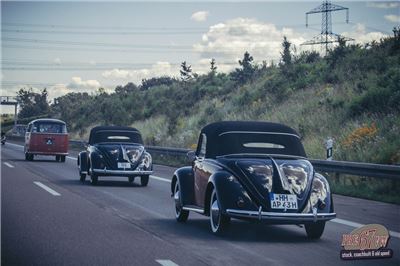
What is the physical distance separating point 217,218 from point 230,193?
565 mm

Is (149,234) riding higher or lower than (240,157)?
lower

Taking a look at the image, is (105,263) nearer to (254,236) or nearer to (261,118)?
(254,236)

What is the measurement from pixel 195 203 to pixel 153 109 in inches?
1923

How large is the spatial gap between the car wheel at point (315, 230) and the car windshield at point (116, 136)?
9.69 meters

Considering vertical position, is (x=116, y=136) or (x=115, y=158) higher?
(x=116, y=136)

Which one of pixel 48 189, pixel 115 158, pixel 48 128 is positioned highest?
pixel 48 128

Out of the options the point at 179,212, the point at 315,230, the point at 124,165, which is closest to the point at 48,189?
the point at 124,165

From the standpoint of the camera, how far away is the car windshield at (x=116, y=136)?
18.0 meters

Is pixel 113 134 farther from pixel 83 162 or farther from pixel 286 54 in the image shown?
pixel 286 54

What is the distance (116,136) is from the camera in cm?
1819

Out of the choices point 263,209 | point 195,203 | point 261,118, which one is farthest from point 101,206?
point 261,118

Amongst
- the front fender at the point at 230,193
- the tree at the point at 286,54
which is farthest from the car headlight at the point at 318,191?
the tree at the point at 286,54

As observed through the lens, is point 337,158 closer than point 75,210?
No

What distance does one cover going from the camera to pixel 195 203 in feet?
33.4
